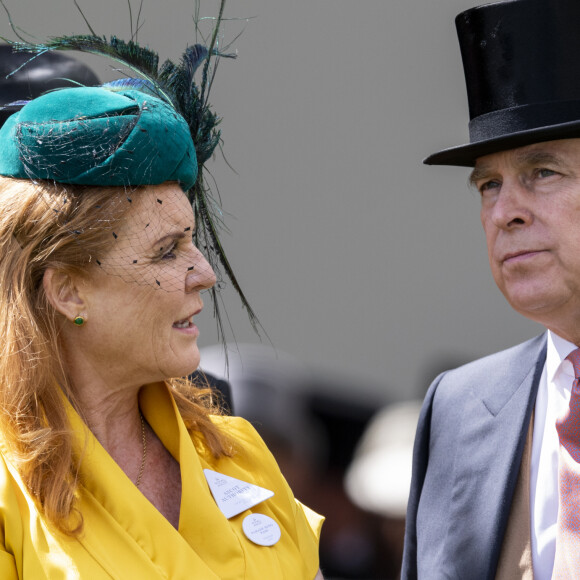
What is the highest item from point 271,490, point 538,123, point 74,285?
point 538,123

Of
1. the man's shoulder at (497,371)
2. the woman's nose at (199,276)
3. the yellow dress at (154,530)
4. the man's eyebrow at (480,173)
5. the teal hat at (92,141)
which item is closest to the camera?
the yellow dress at (154,530)

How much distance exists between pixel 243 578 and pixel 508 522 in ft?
2.41

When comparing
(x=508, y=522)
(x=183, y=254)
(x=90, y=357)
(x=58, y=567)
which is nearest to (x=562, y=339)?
(x=508, y=522)

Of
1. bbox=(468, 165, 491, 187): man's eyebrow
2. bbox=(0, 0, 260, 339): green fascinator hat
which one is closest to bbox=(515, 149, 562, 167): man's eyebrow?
bbox=(468, 165, 491, 187): man's eyebrow

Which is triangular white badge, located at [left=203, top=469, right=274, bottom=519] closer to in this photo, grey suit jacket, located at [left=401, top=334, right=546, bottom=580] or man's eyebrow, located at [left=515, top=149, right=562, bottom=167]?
grey suit jacket, located at [left=401, top=334, right=546, bottom=580]

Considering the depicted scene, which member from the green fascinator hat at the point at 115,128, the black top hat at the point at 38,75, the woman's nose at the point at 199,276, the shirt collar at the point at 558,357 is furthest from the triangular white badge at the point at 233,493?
the black top hat at the point at 38,75

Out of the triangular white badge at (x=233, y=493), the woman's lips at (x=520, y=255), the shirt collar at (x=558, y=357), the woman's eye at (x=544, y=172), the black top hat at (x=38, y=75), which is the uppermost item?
the black top hat at (x=38, y=75)

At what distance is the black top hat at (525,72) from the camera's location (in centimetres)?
229

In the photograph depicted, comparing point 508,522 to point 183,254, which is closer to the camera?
point 183,254

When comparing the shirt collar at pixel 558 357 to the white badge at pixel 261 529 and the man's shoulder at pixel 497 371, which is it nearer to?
the man's shoulder at pixel 497 371

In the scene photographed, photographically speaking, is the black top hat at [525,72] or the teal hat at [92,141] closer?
the teal hat at [92,141]

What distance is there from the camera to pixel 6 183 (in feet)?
6.69

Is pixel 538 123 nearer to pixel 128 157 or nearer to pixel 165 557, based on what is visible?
pixel 128 157

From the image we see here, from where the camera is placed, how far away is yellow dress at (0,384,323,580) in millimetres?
1822
